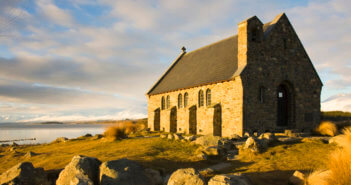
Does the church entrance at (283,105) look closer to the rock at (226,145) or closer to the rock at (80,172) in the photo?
the rock at (226,145)

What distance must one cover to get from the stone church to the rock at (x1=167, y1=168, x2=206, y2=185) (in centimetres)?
1313

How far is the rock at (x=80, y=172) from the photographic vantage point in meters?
9.18

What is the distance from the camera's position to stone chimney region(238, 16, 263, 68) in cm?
2133

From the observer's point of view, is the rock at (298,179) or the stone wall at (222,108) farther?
the stone wall at (222,108)

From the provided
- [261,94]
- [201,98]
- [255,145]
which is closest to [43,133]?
[201,98]

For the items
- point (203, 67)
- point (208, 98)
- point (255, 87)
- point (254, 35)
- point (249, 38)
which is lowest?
point (208, 98)

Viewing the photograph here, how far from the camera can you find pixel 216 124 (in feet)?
75.7

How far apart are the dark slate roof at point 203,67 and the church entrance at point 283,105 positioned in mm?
4761

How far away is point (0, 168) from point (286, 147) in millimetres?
16295

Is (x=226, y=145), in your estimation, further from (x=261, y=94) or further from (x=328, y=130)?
(x=328, y=130)

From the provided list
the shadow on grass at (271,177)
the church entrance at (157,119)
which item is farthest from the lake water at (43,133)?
the shadow on grass at (271,177)

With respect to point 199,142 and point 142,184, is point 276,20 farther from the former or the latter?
point 142,184

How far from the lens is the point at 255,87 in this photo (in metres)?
21.5

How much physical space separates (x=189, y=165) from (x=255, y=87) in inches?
438
